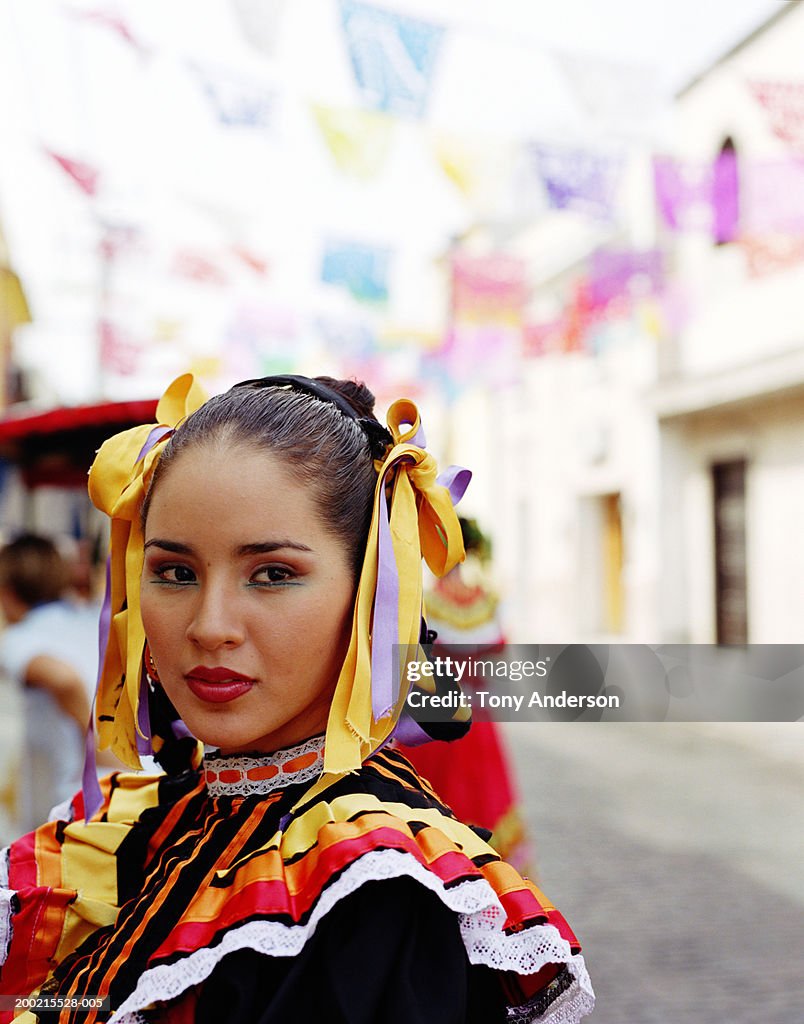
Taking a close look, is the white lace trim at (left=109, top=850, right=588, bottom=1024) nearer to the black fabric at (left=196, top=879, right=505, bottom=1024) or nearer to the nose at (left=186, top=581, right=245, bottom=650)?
the black fabric at (left=196, top=879, right=505, bottom=1024)

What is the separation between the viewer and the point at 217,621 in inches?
43.5

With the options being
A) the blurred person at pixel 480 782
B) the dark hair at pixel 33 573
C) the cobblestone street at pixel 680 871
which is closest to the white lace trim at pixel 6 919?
the cobblestone street at pixel 680 871

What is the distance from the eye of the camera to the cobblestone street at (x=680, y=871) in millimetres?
3713

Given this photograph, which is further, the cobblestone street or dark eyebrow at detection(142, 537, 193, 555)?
the cobblestone street

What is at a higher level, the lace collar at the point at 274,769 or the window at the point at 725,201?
the window at the point at 725,201

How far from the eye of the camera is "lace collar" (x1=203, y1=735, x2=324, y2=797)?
1.19m

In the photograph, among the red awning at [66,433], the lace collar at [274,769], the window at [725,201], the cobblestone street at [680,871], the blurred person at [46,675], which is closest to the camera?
the lace collar at [274,769]

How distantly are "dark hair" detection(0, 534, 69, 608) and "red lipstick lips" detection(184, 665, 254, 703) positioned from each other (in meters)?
2.78

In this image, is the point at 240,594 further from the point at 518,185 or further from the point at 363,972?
the point at 518,185

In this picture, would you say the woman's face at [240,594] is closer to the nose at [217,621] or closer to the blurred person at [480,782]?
the nose at [217,621]

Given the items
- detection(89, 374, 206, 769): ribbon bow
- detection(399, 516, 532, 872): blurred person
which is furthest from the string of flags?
detection(89, 374, 206, 769): ribbon bow

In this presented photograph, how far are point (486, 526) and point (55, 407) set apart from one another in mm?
13901

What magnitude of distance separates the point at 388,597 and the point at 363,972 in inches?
14.8

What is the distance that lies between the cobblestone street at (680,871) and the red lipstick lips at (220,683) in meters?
0.96
